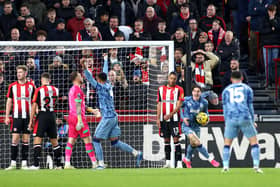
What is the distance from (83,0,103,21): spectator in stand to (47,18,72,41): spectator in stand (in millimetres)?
1483

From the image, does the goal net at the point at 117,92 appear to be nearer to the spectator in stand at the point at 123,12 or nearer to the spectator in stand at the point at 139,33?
the spectator in stand at the point at 139,33

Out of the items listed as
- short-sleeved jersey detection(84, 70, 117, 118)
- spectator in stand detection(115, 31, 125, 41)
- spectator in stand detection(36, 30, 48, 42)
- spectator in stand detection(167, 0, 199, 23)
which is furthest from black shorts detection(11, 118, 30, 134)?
spectator in stand detection(167, 0, 199, 23)

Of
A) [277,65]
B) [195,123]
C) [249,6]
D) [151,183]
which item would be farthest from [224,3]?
[151,183]

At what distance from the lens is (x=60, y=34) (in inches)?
766

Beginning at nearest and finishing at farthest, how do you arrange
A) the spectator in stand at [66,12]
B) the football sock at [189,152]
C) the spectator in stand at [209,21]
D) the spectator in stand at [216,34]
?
1. the football sock at [189,152]
2. the spectator in stand at [216,34]
3. the spectator in stand at [209,21]
4. the spectator in stand at [66,12]

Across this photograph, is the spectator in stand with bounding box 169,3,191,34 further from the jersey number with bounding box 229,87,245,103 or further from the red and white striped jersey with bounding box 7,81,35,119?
the jersey number with bounding box 229,87,245,103

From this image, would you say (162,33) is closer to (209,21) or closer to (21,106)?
(209,21)

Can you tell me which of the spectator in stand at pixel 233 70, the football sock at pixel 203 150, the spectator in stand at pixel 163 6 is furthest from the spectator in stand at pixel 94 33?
the football sock at pixel 203 150

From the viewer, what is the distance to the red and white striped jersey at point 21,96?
16375mm

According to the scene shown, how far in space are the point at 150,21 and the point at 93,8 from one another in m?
1.75

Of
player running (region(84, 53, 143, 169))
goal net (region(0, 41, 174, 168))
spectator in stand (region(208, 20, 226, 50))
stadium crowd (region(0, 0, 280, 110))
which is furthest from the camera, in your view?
spectator in stand (region(208, 20, 226, 50))

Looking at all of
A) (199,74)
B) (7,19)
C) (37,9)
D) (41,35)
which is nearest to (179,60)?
(199,74)

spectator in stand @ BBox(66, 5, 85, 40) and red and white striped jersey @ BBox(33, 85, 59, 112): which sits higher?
spectator in stand @ BBox(66, 5, 85, 40)

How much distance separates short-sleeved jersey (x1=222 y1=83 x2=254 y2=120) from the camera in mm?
13508
